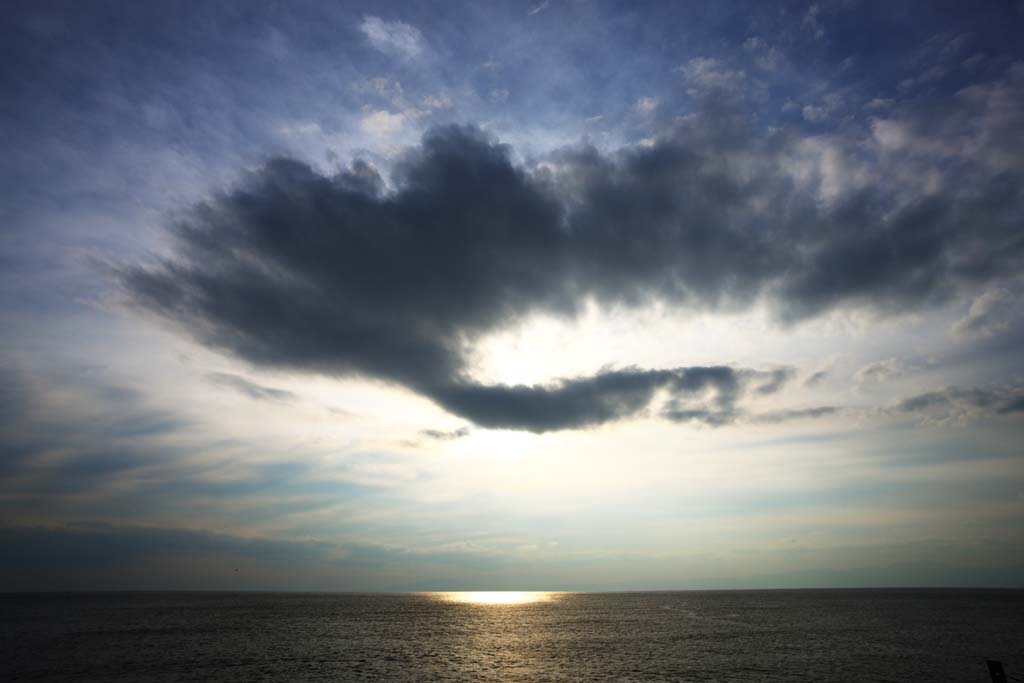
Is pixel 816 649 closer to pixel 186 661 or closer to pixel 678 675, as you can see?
pixel 678 675

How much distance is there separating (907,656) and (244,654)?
320 ft

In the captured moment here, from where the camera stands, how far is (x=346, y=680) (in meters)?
65.0

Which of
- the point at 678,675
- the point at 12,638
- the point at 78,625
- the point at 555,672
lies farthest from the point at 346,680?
the point at 78,625

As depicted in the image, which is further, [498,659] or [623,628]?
[623,628]

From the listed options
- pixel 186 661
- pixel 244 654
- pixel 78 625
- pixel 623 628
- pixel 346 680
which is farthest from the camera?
pixel 78 625

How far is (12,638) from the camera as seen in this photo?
359ft

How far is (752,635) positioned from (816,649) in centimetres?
2210

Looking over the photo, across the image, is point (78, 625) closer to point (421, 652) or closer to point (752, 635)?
point (421, 652)

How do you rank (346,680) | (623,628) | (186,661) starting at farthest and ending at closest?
1. (623,628)
2. (186,661)
3. (346,680)

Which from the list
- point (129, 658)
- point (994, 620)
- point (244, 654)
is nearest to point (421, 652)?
point (244, 654)

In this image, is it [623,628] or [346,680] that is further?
[623,628]

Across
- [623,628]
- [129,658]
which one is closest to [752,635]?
[623,628]

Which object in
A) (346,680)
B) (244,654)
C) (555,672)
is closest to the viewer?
(346,680)

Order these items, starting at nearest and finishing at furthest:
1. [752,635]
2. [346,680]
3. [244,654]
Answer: [346,680] < [244,654] < [752,635]
